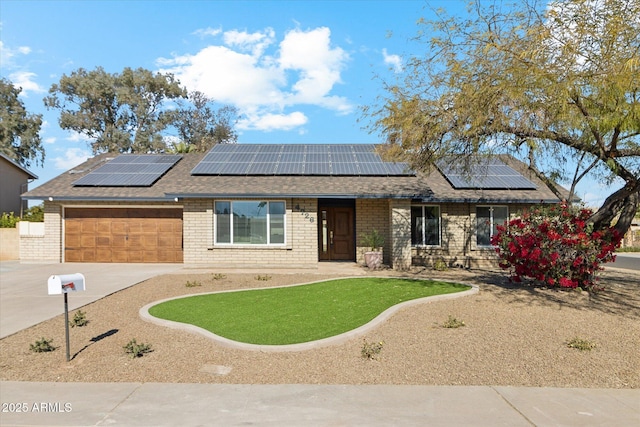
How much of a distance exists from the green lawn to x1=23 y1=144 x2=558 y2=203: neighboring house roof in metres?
4.58

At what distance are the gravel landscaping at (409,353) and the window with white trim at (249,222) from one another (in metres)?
6.72

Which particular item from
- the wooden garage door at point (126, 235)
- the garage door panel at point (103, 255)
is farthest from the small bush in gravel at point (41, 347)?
the garage door panel at point (103, 255)

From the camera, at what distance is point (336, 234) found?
56.7 feet

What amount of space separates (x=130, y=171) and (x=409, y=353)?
16.3m

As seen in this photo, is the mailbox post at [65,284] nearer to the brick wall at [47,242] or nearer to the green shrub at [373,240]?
the green shrub at [373,240]

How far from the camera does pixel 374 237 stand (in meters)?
15.8

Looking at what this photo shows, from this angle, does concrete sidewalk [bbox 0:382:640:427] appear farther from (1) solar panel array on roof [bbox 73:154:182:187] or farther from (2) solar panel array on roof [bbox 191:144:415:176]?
(1) solar panel array on roof [bbox 73:154:182:187]

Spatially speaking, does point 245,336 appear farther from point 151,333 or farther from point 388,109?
point 388,109

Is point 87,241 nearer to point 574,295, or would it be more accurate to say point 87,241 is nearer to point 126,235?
point 126,235

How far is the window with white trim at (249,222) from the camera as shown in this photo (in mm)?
15594

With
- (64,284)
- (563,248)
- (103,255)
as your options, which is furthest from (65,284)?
(103,255)

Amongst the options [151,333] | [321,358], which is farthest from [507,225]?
[151,333]

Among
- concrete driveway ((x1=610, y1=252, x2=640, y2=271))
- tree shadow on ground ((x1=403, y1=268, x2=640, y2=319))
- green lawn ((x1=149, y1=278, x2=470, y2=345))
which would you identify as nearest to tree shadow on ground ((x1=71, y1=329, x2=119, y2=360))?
green lawn ((x1=149, y1=278, x2=470, y2=345))

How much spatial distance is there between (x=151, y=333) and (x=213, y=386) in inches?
103
